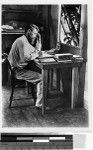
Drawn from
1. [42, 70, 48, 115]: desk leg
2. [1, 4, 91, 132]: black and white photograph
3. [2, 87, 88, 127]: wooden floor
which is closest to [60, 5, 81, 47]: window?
[1, 4, 91, 132]: black and white photograph

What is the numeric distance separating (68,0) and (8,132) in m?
0.99

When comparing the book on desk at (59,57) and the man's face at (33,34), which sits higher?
the man's face at (33,34)

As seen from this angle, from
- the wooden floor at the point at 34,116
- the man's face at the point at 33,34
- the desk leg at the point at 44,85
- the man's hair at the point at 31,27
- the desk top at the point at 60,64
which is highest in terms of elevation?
the man's hair at the point at 31,27

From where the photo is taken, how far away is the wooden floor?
2945 mm

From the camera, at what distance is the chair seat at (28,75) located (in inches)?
117

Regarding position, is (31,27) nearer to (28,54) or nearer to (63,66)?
(28,54)

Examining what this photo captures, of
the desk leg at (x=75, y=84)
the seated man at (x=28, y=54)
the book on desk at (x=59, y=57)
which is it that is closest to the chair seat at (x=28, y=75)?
the seated man at (x=28, y=54)

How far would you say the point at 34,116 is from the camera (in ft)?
9.71

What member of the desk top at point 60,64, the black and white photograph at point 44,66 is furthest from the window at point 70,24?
the desk top at point 60,64

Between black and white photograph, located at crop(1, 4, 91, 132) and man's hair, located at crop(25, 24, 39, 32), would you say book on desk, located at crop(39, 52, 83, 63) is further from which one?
man's hair, located at crop(25, 24, 39, 32)

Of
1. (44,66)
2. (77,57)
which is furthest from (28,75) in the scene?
(77,57)

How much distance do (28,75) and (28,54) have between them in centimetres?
15

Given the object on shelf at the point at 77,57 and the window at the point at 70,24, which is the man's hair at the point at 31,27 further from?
the object on shelf at the point at 77,57

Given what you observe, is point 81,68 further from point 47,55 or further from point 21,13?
point 21,13
